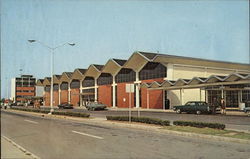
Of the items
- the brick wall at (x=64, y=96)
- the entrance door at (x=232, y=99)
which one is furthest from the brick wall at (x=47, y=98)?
the entrance door at (x=232, y=99)

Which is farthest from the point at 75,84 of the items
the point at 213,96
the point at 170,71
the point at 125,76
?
the point at 213,96

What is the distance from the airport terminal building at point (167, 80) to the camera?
38.3 metres

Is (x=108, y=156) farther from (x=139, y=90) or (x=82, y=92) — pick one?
(x=82, y=92)

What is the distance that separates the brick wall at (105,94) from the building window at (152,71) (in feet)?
38.3

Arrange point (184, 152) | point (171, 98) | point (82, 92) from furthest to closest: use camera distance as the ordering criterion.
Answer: point (82, 92) < point (171, 98) < point (184, 152)

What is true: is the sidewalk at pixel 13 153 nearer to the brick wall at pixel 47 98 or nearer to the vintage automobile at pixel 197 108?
the vintage automobile at pixel 197 108

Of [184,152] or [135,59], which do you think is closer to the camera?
[184,152]

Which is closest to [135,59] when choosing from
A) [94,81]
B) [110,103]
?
[110,103]

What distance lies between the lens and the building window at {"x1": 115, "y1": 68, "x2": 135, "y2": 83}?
53650 mm

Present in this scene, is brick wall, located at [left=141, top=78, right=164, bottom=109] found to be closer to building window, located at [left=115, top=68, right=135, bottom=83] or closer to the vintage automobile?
building window, located at [left=115, top=68, right=135, bottom=83]

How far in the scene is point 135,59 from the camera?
4875 centimetres

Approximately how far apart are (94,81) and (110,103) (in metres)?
9.22

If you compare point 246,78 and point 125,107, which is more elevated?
point 246,78

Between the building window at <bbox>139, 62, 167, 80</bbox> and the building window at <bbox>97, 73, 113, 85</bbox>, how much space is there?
37.9 ft
